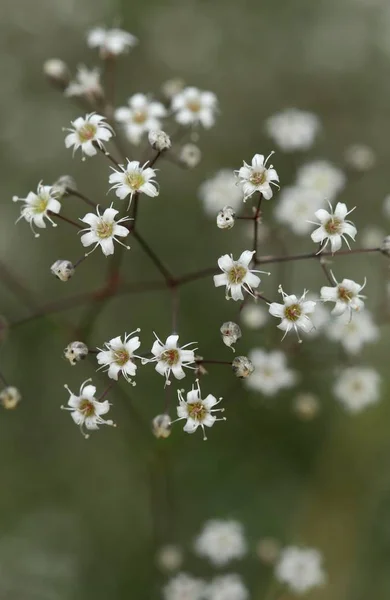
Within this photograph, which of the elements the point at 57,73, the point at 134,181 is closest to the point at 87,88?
the point at 57,73

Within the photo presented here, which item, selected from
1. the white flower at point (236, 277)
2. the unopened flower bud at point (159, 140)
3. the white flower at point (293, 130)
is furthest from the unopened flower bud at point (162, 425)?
the white flower at point (293, 130)

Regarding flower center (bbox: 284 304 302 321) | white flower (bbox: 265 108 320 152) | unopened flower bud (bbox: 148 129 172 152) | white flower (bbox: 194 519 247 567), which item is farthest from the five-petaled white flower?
white flower (bbox: 194 519 247 567)

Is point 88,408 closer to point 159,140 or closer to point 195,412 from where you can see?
point 195,412

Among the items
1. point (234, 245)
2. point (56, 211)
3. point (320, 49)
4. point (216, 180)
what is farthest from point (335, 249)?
point (320, 49)

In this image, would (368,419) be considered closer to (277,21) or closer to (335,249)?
(335,249)

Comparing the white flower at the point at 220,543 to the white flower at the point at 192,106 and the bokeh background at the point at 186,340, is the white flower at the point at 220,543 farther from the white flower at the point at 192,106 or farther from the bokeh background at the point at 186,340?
the white flower at the point at 192,106

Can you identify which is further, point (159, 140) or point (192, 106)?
point (192, 106)
